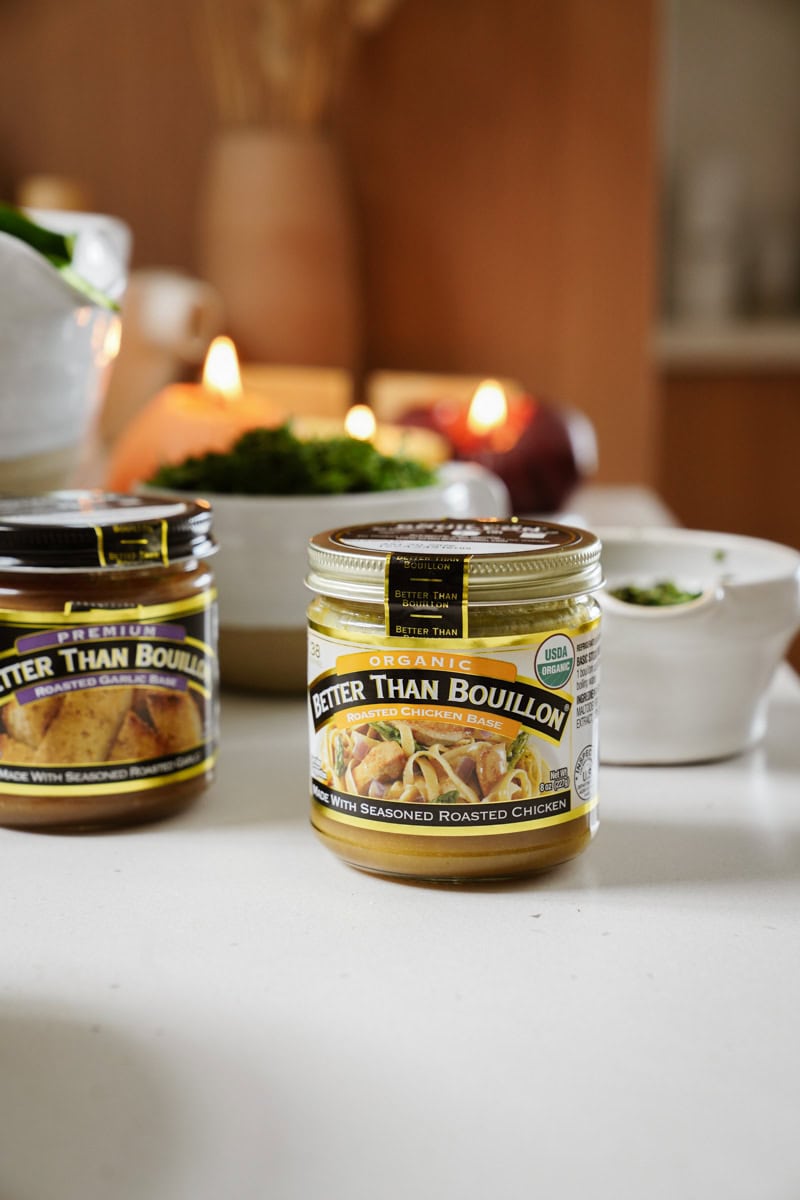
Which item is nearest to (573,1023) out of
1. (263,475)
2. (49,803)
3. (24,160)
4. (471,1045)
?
(471,1045)

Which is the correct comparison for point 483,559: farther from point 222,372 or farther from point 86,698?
point 222,372

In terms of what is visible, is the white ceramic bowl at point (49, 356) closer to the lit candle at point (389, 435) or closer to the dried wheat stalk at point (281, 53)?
the lit candle at point (389, 435)

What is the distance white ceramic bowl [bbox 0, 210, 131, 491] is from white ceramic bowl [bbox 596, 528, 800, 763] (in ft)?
1.10

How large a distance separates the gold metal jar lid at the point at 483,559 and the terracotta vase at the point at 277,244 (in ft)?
4.36

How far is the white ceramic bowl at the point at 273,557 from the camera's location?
0.73 metres

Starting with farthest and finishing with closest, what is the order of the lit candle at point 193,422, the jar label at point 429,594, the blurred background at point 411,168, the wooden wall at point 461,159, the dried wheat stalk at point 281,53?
the wooden wall at point 461,159 < the blurred background at point 411,168 < the dried wheat stalk at point 281,53 < the lit candle at point 193,422 < the jar label at point 429,594

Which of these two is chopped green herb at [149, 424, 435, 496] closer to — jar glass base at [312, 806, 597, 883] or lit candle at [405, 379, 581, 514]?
jar glass base at [312, 806, 597, 883]

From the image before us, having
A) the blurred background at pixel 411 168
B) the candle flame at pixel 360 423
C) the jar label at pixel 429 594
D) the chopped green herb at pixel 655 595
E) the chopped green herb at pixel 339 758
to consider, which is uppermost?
the blurred background at pixel 411 168

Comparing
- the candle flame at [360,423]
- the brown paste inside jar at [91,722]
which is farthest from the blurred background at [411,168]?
the brown paste inside jar at [91,722]

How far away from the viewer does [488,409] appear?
46.9 inches

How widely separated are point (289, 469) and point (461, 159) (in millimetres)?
1395

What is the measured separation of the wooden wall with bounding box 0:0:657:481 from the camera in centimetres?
195

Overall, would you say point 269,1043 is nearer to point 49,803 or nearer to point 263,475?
point 49,803

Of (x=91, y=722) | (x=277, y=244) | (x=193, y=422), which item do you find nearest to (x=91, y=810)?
(x=91, y=722)
